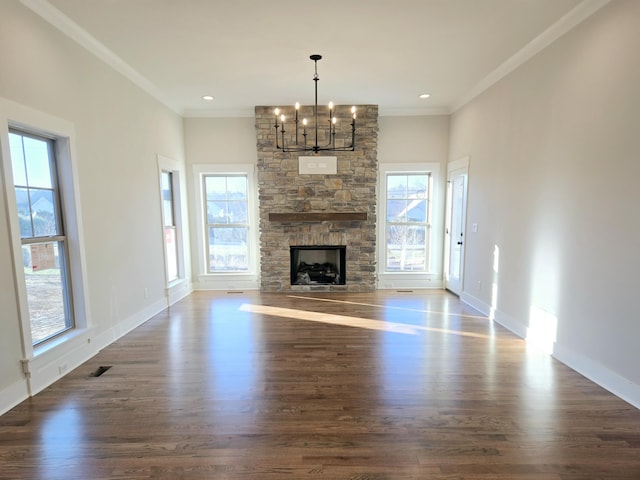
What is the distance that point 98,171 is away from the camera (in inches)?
130

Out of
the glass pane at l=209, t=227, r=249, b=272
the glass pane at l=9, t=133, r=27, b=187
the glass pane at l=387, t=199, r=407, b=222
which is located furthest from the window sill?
the glass pane at l=387, t=199, r=407, b=222

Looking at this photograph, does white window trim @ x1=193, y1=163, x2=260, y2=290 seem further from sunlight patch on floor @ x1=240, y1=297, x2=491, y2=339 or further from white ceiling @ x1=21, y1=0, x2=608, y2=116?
white ceiling @ x1=21, y1=0, x2=608, y2=116

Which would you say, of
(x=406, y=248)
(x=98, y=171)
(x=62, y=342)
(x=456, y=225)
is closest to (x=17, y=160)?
(x=98, y=171)

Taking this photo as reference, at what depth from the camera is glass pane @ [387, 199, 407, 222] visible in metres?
5.72

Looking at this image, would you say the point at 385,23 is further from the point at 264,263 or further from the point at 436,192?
the point at 264,263

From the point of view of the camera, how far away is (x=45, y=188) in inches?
110

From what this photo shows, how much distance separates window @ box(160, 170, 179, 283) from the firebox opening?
6.50 feet

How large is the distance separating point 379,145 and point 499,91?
1984 millimetres

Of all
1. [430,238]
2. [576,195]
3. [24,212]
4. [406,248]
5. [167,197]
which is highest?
[167,197]

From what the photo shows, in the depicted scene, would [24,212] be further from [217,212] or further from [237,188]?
[237,188]

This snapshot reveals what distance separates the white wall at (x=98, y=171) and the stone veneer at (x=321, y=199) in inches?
62.7

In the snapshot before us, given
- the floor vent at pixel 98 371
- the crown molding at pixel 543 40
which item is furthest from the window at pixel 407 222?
the floor vent at pixel 98 371

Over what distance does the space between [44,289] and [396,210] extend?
4.88 meters

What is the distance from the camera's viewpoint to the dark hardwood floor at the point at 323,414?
5.85ft
